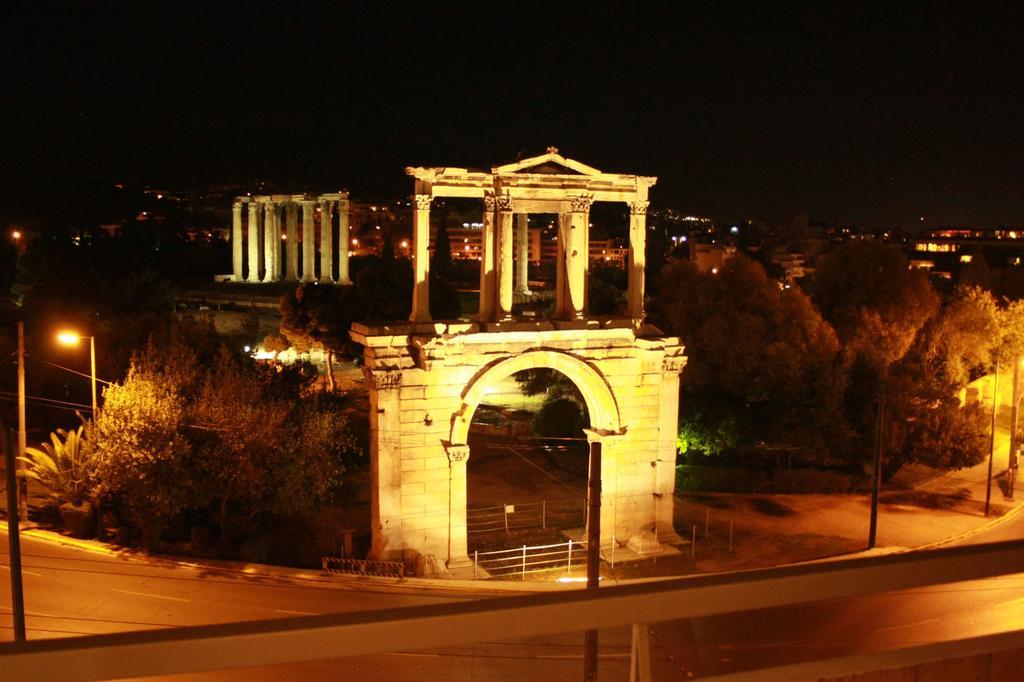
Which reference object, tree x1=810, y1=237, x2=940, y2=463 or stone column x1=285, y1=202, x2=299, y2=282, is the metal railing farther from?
stone column x1=285, y1=202, x2=299, y2=282

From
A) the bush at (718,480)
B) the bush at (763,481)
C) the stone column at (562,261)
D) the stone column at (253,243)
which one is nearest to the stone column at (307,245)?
the stone column at (253,243)

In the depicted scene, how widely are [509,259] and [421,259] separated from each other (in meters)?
2.46

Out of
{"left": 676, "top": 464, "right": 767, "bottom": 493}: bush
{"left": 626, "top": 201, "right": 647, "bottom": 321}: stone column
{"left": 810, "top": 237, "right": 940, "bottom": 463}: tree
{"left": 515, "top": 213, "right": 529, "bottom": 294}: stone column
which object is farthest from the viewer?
{"left": 515, "top": 213, "right": 529, "bottom": 294}: stone column

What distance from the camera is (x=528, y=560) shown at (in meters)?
24.4

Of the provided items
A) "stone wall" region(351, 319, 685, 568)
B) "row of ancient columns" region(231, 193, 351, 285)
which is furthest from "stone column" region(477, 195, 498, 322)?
"row of ancient columns" region(231, 193, 351, 285)

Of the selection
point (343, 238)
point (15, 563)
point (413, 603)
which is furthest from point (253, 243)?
point (15, 563)

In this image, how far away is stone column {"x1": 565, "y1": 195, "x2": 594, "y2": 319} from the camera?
79.1 feet

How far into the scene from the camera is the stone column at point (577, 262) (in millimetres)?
24109

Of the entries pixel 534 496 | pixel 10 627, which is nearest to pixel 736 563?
pixel 534 496

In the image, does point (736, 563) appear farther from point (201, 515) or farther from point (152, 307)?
point (152, 307)

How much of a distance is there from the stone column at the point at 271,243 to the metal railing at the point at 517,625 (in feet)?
258

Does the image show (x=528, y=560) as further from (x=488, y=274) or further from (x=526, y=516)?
(x=488, y=274)

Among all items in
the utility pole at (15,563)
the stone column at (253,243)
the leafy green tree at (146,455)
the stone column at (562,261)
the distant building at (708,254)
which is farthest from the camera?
the distant building at (708,254)

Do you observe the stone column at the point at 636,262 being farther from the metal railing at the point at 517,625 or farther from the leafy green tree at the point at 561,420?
the metal railing at the point at 517,625
